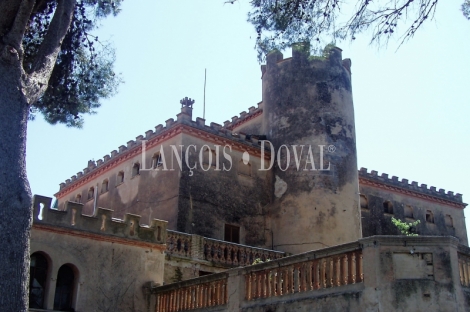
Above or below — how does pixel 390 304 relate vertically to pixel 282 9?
below

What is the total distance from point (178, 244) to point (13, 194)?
43.8 ft

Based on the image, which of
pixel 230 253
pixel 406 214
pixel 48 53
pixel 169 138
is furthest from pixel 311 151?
pixel 48 53

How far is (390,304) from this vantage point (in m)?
9.84

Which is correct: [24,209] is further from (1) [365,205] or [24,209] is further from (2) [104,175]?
(1) [365,205]

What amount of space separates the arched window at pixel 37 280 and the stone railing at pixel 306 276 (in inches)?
213

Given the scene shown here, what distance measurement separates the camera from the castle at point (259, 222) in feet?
33.7

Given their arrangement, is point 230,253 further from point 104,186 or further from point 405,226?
point 405,226

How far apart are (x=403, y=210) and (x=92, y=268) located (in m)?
24.2

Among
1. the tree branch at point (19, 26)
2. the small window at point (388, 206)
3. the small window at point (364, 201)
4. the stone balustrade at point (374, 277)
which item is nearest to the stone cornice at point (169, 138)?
the small window at point (364, 201)

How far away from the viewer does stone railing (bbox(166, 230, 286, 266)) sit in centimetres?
2073

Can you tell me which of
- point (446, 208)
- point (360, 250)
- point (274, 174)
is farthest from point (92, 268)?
point (446, 208)

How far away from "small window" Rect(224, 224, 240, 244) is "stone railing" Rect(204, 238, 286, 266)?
2.87m

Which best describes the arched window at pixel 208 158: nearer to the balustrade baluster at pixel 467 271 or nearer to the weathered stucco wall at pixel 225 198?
the weathered stucco wall at pixel 225 198

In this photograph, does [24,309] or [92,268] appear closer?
[24,309]
